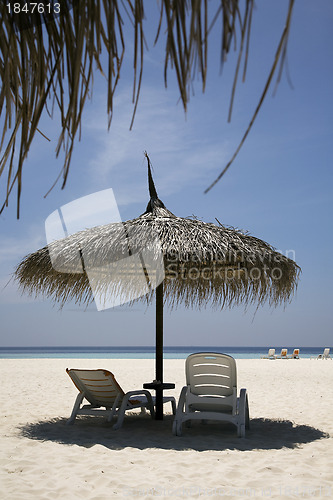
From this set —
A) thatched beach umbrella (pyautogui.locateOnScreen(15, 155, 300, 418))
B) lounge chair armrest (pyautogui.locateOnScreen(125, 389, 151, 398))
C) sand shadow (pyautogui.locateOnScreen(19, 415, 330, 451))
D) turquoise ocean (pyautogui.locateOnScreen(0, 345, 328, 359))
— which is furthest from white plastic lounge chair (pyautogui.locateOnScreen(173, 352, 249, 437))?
turquoise ocean (pyautogui.locateOnScreen(0, 345, 328, 359))

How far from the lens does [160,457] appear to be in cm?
410

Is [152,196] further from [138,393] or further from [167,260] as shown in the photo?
[138,393]

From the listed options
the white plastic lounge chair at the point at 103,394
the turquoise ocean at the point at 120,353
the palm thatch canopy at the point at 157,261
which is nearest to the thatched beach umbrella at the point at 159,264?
the palm thatch canopy at the point at 157,261

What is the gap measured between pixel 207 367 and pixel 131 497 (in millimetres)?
1969

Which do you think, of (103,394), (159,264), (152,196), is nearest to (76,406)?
(103,394)

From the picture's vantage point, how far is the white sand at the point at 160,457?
330 centimetres

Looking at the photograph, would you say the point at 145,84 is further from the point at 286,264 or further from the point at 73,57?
the point at 286,264

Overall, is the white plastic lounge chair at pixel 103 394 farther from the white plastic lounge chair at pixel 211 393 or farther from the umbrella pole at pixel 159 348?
the white plastic lounge chair at pixel 211 393

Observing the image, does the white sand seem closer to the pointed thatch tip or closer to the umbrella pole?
the umbrella pole

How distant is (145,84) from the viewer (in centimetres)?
108

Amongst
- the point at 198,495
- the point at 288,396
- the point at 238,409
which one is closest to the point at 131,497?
the point at 198,495

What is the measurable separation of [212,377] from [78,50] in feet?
14.4

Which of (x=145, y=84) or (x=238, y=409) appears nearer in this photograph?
(x=145, y=84)

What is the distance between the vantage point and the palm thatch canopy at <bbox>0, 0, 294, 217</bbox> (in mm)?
939
